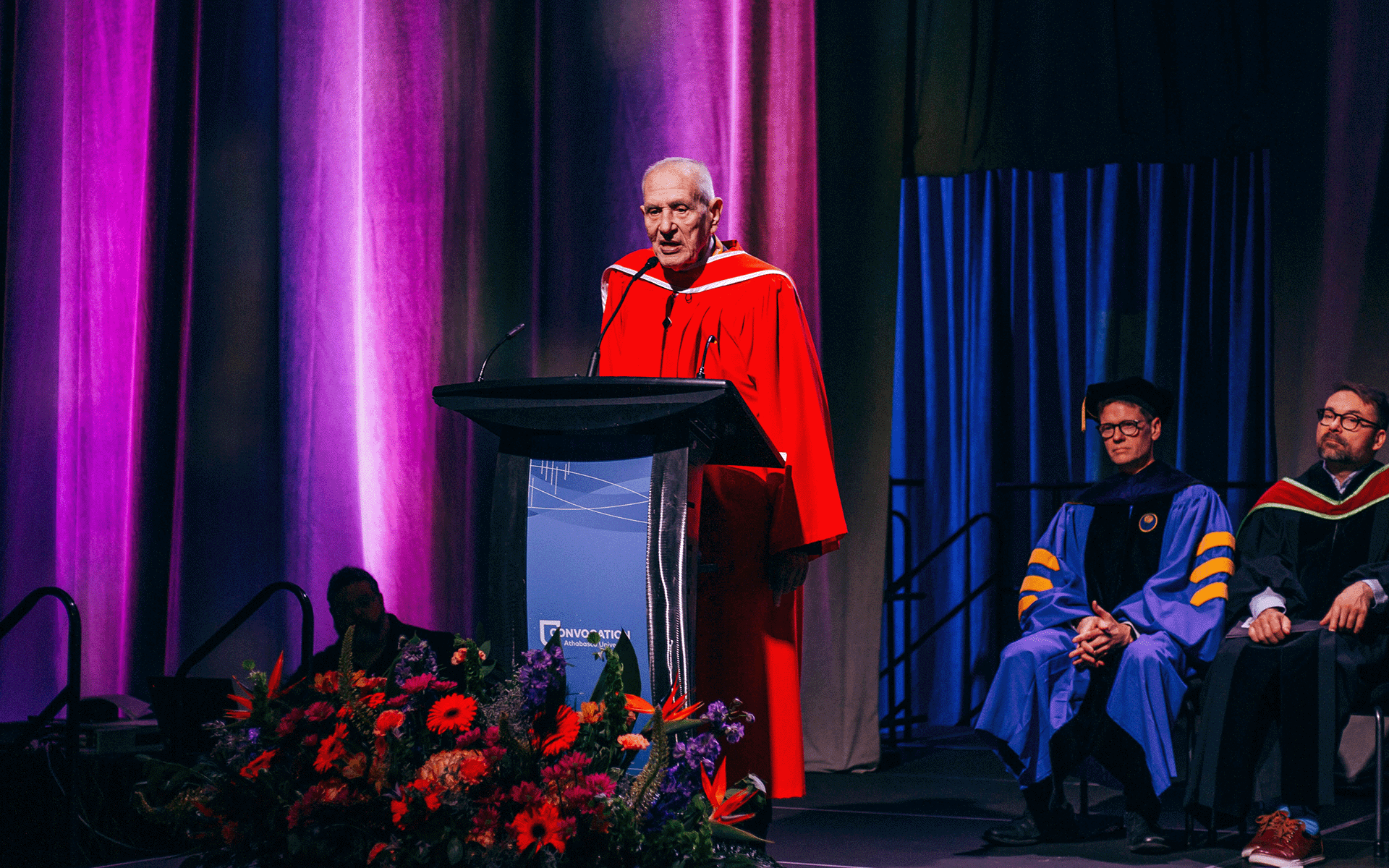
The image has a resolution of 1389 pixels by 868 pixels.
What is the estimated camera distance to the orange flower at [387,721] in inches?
61.8

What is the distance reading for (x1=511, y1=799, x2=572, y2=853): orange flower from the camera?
1.46 metres

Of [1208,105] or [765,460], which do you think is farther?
[1208,105]

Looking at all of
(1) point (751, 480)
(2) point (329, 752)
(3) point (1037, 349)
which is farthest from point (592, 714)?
(3) point (1037, 349)

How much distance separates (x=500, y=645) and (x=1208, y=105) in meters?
3.69

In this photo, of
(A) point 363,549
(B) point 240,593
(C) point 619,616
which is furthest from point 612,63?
(C) point 619,616

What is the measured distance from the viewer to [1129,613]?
12.6ft

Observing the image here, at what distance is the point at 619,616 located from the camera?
221 cm

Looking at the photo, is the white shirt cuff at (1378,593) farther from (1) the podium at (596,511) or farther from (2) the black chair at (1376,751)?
(1) the podium at (596,511)

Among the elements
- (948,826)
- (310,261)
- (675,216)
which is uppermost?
(310,261)

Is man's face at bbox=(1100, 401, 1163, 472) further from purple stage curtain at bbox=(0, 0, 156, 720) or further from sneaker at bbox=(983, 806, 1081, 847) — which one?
purple stage curtain at bbox=(0, 0, 156, 720)

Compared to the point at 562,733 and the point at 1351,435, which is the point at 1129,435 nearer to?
the point at 1351,435

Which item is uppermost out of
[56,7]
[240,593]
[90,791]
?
[56,7]

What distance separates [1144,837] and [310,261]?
3.51 metres

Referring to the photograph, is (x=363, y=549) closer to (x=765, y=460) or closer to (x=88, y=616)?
(x=88, y=616)
